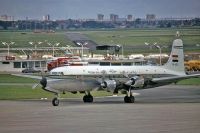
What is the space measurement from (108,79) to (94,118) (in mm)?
14880

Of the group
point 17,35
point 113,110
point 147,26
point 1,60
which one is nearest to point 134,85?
point 113,110

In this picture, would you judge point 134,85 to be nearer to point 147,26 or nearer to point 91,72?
point 91,72

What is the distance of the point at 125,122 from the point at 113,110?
8.95 m

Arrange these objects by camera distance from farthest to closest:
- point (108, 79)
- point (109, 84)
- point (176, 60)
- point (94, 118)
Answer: point (176, 60), point (108, 79), point (109, 84), point (94, 118)

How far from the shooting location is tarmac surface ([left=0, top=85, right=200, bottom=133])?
3325cm

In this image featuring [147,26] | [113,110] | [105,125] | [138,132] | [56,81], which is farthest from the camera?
[147,26]

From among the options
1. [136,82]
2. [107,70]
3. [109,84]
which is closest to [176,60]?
[136,82]

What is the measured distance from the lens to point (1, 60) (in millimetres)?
119062

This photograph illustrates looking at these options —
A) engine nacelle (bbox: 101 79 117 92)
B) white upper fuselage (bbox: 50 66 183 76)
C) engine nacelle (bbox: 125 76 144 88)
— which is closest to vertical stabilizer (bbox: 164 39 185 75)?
white upper fuselage (bbox: 50 66 183 76)

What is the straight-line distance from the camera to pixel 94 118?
39.5m

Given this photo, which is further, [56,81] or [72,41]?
[72,41]

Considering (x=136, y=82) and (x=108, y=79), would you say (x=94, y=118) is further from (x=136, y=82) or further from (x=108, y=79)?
(x=136, y=82)

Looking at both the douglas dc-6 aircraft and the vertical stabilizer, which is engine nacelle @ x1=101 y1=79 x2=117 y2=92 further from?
the vertical stabilizer

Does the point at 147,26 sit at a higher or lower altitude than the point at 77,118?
higher
